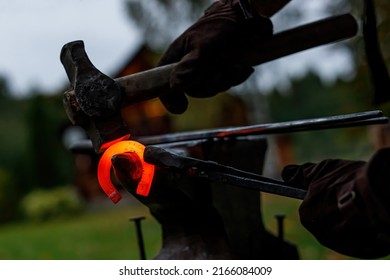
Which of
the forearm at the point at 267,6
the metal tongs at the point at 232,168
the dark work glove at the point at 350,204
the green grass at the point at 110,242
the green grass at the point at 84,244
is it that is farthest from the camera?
the green grass at the point at 84,244

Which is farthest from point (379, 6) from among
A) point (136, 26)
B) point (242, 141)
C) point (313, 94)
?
point (313, 94)

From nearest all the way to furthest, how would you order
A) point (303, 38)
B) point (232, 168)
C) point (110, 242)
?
point (232, 168) < point (303, 38) < point (110, 242)

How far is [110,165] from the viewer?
4.75 feet

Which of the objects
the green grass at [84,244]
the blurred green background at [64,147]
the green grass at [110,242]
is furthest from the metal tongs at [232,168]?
the blurred green background at [64,147]

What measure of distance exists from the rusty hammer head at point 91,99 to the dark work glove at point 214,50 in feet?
0.49

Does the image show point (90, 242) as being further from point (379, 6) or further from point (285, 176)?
point (285, 176)

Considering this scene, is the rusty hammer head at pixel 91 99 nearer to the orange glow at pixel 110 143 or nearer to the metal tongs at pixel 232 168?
the orange glow at pixel 110 143

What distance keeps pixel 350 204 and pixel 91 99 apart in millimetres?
578

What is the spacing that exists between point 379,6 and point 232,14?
2473 millimetres

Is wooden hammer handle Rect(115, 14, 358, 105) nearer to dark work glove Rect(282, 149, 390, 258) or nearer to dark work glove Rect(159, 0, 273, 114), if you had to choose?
dark work glove Rect(159, 0, 273, 114)

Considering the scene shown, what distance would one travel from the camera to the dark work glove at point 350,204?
1120 millimetres

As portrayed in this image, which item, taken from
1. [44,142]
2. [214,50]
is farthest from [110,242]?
[44,142]

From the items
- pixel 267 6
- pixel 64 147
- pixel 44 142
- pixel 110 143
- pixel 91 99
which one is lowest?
pixel 64 147

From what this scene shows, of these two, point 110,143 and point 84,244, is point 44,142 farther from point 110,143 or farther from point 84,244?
point 110,143
